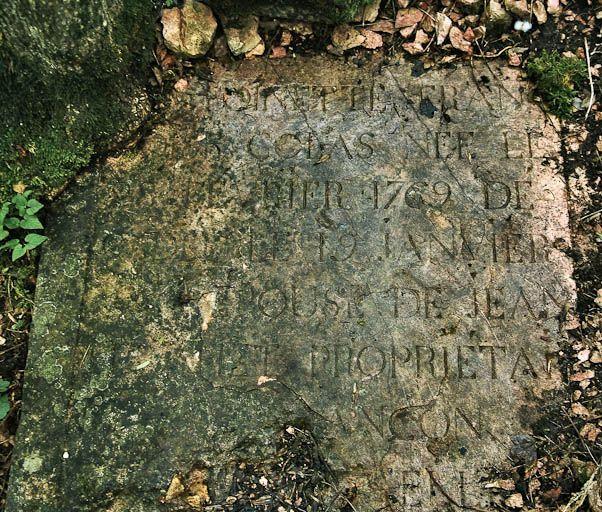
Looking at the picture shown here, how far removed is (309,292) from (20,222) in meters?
1.26

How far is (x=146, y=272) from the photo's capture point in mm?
2650

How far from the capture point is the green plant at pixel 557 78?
9.16ft

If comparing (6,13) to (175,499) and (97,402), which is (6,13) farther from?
(175,499)

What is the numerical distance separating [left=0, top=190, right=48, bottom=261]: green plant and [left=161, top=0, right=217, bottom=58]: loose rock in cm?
93

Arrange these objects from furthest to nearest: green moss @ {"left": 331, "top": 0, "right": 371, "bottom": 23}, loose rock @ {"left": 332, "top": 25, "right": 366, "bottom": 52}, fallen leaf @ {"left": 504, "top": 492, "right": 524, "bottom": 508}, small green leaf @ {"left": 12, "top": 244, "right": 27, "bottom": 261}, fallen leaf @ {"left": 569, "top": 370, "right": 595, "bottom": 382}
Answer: loose rock @ {"left": 332, "top": 25, "right": 366, "bottom": 52} < green moss @ {"left": 331, "top": 0, "right": 371, "bottom": 23} < small green leaf @ {"left": 12, "top": 244, "right": 27, "bottom": 261} < fallen leaf @ {"left": 569, "top": 370, "right": 595, "bottom": 382} < fallen leaf @ {"left": 504, "top": 492, "right": 524, "bottom": 508}

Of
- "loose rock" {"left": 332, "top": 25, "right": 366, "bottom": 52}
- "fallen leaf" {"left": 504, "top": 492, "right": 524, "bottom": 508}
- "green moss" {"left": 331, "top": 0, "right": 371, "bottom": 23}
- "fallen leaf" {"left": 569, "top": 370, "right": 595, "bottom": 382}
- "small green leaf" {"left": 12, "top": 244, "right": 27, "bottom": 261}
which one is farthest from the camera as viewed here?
"loose rock" {"left": 332, "top": 25, "right": 366, "bottom": 52}

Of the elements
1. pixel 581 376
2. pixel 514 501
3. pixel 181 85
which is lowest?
pixel 514 501

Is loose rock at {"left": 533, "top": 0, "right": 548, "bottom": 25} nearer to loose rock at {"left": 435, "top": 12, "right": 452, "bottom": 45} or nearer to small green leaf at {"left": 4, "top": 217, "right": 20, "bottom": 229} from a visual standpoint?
loose rock at {"left": 435, "top": 12, "right": 452, "bottom": 45}

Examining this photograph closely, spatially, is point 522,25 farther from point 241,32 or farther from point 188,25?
point 188,25

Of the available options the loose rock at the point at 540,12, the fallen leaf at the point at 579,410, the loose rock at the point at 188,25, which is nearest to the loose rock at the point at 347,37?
the loose rock at the point at 188,25

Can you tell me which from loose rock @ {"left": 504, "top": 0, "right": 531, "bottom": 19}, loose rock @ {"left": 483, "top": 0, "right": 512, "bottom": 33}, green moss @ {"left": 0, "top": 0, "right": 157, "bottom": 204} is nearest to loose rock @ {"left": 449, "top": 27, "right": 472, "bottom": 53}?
loose rock @ {"left": 483, "top": 0, "right": 512, "bottom": 33}

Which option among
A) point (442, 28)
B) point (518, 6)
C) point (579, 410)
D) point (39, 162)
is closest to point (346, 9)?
point (442, 28)

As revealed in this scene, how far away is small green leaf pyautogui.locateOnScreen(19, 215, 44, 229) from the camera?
2.65 meters

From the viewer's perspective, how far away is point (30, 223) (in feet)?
8.76
